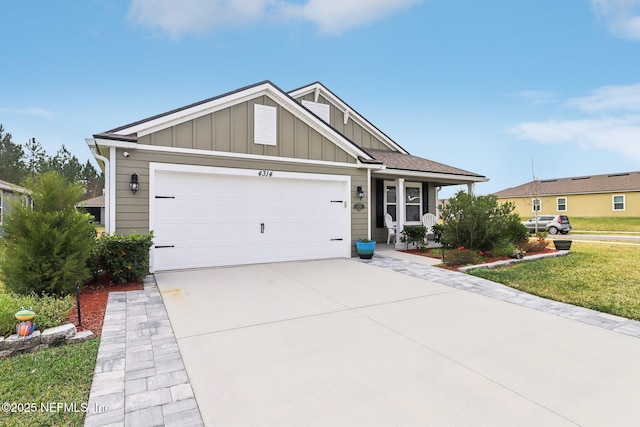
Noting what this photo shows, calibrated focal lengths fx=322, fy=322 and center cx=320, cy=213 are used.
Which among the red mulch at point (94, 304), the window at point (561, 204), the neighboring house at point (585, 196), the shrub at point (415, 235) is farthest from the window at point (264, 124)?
the window at point (561, 204)

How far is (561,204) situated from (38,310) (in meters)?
34.0

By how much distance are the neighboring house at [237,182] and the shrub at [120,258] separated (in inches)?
32.6

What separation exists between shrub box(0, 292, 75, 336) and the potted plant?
636cm

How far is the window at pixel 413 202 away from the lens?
12742mm

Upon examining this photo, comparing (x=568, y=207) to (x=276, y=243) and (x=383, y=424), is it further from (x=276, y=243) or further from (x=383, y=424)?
(x=383, y=424)

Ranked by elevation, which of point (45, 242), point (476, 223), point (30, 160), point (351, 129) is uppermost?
point (30, 160)

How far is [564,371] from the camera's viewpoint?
9.42 feet

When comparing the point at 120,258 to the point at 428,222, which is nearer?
the point at 120,258

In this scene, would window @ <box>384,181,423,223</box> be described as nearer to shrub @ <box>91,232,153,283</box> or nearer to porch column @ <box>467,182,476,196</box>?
porch column @ <box>467,182,476,196</box>

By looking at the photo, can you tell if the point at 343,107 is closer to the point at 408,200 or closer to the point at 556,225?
the point at 408,200

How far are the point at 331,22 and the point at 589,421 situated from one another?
1353 cm

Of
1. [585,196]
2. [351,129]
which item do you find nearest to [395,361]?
[351,129]

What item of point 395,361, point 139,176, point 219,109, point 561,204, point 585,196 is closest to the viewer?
point 395,361

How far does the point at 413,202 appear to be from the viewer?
12.9 m
